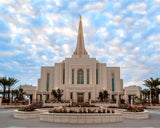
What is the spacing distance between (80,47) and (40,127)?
50.5 metres

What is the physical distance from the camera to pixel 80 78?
54.2 meters

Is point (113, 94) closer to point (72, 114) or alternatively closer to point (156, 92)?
point (156, 92)

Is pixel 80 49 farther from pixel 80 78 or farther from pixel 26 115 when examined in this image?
pixel 26 115

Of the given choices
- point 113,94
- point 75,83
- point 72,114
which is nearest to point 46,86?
point 75,83

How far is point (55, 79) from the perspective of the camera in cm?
5425

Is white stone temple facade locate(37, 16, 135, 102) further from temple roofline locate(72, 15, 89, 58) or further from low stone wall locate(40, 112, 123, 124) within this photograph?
low stone wall locate(40, 112, 123, 124)

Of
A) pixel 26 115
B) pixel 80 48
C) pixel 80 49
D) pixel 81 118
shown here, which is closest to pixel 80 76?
pixel 80 49

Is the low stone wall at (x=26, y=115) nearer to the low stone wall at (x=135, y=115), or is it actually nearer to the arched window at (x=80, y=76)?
the low stone wall at (x=135, y=115)

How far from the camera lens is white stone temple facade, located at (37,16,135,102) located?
4878 cm

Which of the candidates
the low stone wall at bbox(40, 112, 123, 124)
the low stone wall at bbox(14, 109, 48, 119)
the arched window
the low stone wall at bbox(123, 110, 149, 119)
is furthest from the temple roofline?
the low stone wall at bbox(40, 112, 123, 124)

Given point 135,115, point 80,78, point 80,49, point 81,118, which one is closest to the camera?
point 81,118

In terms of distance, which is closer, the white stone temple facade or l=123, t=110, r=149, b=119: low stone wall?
l=123, t=110, r=149, b=119: low stone wall

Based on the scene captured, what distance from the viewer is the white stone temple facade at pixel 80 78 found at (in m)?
48.8

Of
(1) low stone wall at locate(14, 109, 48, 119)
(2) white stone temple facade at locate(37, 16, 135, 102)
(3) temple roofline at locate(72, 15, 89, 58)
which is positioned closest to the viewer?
(1) low stone wall at locate(14, 109, 48, 119)
